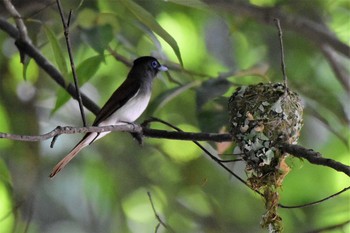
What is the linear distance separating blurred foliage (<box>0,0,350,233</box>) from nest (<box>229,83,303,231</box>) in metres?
1.12

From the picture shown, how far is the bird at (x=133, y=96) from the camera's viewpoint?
2962 mm

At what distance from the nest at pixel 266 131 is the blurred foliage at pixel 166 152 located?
112 cm

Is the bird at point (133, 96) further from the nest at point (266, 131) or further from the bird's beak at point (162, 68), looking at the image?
the nest at point (266, 131)

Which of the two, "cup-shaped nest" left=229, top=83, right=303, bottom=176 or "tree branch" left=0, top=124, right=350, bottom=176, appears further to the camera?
"cup-shaped nest" left=229, top=83, right=303, bottom=176

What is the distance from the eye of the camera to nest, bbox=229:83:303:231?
2.10 meters

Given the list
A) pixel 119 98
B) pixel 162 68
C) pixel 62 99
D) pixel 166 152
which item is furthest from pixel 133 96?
pixel 166 152

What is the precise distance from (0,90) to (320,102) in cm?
169

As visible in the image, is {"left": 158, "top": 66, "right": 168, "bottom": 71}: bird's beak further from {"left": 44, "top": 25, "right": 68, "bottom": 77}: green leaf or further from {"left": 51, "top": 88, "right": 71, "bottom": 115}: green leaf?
{"left": 44, "top": 25, "right": 68, "bottom": 77}: green leaf

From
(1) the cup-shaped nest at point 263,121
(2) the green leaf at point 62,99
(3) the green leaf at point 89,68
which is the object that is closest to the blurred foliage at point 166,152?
(3) the green leaf at point 89,68

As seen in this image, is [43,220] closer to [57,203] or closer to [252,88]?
[57,203]

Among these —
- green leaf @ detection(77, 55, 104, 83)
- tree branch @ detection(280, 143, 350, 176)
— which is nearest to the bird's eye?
green leaf @ detection(77, 55, 104, 83)

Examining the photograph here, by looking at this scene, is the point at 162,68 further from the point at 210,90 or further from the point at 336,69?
the point at 336,69

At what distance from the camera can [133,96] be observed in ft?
10.1

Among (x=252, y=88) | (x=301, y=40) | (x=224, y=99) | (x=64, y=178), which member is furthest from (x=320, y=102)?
(x=64, y=178)
